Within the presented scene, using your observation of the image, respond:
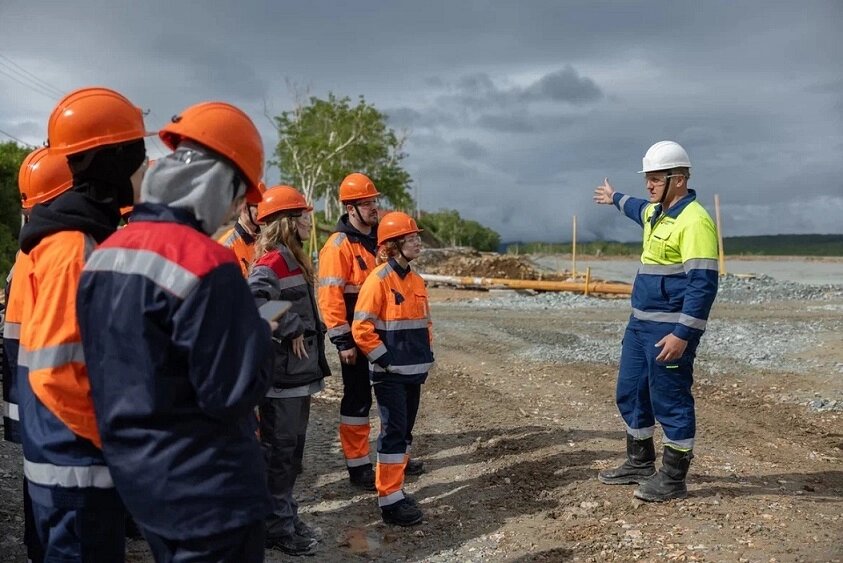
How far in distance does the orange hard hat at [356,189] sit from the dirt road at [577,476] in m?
2.26

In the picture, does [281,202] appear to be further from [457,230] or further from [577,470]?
[457,230]

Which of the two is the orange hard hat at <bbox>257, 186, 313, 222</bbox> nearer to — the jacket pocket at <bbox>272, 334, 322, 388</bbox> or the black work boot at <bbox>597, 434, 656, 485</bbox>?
the jacket pocket at <bbox>272, 334, 322, 388</bbox>

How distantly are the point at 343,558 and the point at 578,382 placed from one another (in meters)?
5.35

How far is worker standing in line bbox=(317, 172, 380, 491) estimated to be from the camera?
19.1 ft

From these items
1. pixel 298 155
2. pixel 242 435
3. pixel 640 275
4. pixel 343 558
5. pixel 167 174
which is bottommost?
pixel 343 558

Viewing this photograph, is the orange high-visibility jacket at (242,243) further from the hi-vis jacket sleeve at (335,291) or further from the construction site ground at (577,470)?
the construction site ground at (577,470)

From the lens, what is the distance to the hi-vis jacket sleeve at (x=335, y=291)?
576 centimetres

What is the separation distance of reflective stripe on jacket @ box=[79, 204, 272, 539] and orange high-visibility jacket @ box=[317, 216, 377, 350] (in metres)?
3.41

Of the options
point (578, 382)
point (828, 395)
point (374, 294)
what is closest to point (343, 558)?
point (374, 294)

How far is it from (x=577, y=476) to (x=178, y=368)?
434 cm

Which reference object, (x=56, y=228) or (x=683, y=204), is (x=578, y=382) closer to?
(x=683, y=204)

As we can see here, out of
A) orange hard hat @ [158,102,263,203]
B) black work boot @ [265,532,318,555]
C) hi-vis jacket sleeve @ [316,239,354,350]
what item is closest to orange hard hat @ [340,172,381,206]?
hi-vis jacket sleeve @ [316,239,354,350]

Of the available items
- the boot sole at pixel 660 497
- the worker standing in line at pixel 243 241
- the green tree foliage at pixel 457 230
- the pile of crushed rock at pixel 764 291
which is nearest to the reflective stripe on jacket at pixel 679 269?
the boot sole at pixel 660 497

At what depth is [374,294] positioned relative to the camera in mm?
5250
